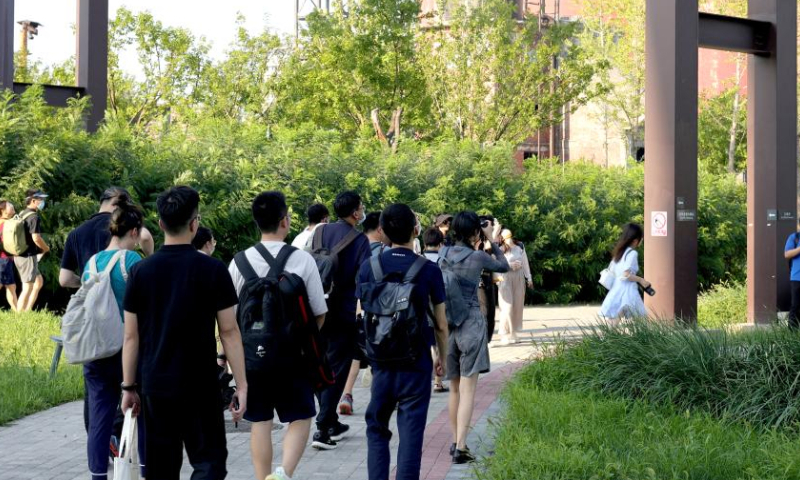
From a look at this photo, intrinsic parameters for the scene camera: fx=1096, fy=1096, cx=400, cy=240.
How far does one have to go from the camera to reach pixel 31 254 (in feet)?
51.4

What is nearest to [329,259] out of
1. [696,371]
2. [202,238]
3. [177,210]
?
[202,238]

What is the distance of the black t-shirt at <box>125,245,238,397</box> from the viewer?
5.10m

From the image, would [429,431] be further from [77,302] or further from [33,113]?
[33,113]

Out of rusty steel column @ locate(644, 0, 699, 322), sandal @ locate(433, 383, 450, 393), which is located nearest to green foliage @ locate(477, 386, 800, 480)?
sandal @ locate(433, 383, 450, 393)

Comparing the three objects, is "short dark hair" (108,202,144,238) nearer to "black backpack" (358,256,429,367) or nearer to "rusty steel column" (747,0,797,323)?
"black backpack" (358,256,429,367)

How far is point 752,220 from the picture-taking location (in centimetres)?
1806

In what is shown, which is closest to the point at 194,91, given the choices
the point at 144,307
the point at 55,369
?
the point at 55,369

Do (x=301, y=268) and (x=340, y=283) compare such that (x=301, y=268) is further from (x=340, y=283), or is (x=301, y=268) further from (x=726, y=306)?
(x=726, y=306)

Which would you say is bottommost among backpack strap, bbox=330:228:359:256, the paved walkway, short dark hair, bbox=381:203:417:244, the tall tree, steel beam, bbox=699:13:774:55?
the paved walkway

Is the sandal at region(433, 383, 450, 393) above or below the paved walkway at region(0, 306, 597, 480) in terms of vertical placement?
above

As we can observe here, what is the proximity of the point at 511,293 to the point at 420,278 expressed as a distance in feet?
31.7

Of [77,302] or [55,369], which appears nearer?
[77,302]

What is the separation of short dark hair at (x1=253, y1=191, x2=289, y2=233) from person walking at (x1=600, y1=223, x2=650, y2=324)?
19.8ft

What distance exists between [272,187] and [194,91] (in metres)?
19.8
